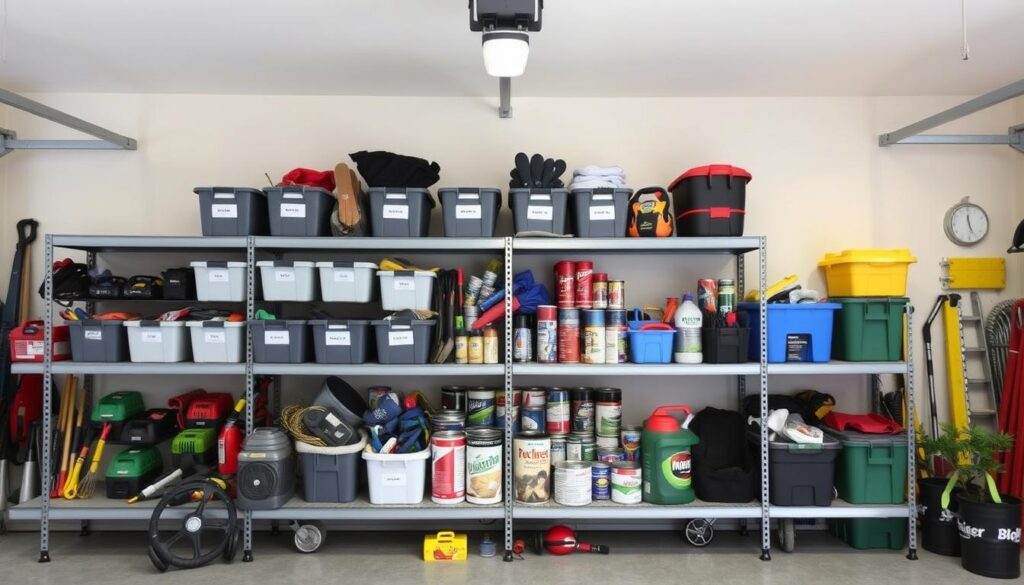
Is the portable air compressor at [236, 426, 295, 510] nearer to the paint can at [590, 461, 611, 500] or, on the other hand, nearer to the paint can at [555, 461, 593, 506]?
the paint can at [555, 461, 593, 506]

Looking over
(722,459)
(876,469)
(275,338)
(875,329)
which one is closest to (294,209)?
(275,338)

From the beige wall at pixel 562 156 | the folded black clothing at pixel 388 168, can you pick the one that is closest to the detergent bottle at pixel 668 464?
the beige wall at pixel 562 156

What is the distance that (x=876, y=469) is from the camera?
3562mm

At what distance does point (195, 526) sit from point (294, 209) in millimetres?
1831

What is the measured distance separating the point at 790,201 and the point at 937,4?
58.0 inches

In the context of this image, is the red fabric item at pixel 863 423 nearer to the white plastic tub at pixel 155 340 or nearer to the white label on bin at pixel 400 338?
the white label on bin at pixel 400 338

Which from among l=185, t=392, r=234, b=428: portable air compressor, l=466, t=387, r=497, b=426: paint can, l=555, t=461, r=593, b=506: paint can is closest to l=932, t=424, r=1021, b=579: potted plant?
l=555, t=461, r=593, b=506: paint can

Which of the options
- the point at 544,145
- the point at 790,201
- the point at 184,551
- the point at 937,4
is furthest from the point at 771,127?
the point at 184,551

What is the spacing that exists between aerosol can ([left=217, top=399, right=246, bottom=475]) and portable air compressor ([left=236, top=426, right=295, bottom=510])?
0.81 ft

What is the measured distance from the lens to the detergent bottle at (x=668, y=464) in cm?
353

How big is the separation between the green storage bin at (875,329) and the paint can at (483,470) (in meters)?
2.19

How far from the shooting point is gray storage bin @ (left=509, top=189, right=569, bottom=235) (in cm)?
359

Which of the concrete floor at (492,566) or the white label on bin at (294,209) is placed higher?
the white label on bin at (294,209)

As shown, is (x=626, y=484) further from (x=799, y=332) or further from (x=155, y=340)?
(x=155, y=340)
